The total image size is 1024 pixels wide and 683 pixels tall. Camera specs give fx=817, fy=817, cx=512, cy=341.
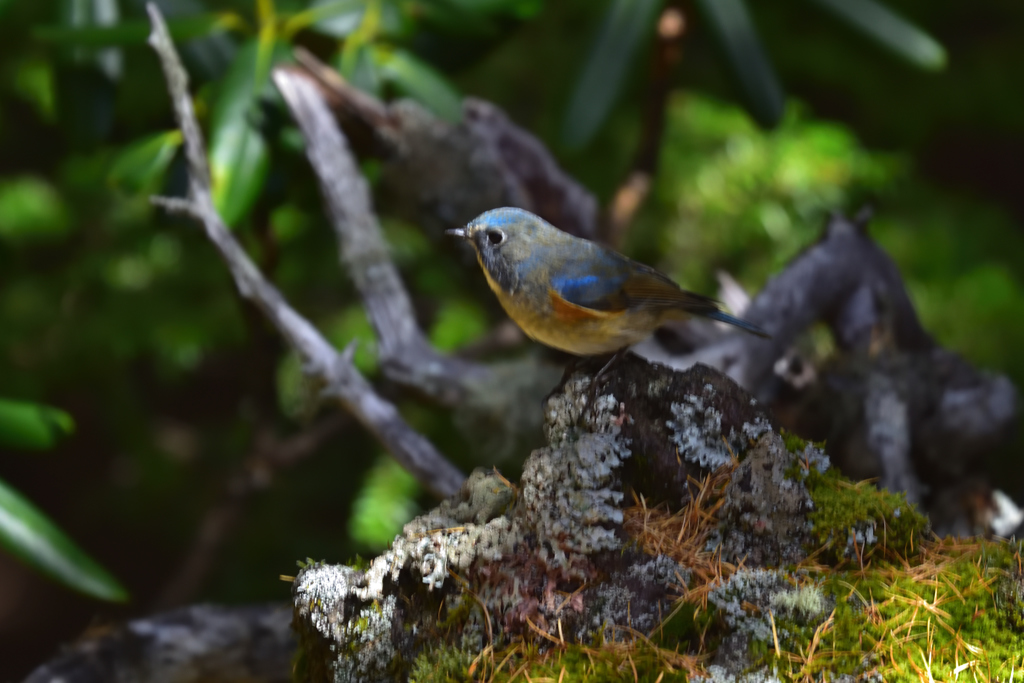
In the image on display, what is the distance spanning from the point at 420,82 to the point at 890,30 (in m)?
1.78

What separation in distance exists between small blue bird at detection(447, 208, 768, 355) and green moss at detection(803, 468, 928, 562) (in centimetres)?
46

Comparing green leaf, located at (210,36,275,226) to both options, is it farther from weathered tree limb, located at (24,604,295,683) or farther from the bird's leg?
the bird's leg

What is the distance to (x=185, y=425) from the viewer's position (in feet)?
17.8

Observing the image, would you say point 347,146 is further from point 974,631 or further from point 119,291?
point 974,631

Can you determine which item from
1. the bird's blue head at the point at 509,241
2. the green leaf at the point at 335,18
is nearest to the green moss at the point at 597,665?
the bird's blue head at the point at 509,241

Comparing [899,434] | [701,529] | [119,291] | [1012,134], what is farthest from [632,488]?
[1012,134]

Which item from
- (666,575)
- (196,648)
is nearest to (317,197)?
(196,648)

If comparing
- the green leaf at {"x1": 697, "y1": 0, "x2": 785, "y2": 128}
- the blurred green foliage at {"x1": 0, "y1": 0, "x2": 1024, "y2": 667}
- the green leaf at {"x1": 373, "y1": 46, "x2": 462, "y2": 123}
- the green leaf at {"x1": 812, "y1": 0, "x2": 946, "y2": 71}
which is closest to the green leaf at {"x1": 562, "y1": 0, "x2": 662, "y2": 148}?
the blurred green foliage at {"x1": 0, "y1": 0, "x2": 1024, "y2": 667}

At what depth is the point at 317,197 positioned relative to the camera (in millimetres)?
3381

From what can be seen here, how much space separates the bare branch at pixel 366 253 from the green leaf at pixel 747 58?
4.66 feet

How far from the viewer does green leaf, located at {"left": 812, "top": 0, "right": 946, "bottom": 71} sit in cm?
303

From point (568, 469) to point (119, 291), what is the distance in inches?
109

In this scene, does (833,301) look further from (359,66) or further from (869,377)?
(359,66)

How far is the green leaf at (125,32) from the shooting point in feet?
8.29
